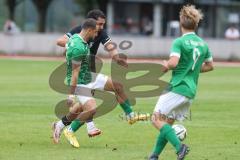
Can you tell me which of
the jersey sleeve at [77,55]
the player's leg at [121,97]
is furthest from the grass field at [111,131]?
the jersey sleeve at [77,55]

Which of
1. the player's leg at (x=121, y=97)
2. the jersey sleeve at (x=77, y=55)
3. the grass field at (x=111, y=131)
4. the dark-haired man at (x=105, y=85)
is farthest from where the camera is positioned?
the player's leg at (x=121, y=97)

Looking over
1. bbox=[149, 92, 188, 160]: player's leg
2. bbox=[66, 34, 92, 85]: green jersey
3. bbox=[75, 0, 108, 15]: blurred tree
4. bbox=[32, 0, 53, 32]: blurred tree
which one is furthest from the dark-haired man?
bbox=[75, 0, 108, 15]: blurred tree

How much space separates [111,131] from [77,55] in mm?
2810

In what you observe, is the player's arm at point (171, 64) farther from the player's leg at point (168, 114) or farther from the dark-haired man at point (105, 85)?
the dark-haired man at point (105, 85)

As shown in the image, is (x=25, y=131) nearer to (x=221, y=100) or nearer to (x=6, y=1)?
(x=221, y=100)

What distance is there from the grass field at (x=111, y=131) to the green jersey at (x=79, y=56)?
1.18 metres

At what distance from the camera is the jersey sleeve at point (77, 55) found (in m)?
13.8

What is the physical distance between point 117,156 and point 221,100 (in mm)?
10671

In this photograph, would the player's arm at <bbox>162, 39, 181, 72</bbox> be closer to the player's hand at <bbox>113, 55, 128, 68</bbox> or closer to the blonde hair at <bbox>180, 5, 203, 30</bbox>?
the blonde hair at <bbox>180, 5, 203, 30</bbox>

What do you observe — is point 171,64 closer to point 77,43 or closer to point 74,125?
point 77,43

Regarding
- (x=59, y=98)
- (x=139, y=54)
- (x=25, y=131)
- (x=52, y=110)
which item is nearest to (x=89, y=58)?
(x=25, y=131)

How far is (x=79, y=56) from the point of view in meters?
13.8

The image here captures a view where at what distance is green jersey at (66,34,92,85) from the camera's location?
1378cm

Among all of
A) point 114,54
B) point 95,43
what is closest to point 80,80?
point 95,43
